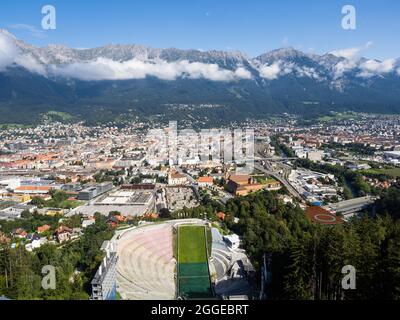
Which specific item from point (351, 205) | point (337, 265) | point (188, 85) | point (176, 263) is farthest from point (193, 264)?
point (188, 85)

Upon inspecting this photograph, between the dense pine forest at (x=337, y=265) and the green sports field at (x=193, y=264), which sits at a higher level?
the dense pine forest at (x=337, y=265)

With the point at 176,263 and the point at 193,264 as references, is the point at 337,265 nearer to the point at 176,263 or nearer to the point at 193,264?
the point at 193,264

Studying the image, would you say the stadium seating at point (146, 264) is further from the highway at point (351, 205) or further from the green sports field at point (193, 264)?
the highway at point (351, 205)

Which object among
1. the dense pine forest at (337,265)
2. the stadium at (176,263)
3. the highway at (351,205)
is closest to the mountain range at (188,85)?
the highway at (351,205)

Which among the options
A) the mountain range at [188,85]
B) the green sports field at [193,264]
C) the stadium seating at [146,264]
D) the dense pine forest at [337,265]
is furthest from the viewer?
the mountain range at [188,85]

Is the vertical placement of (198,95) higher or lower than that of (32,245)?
higher

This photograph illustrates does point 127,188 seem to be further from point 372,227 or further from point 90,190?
point 372,227
